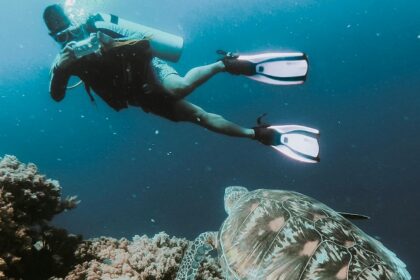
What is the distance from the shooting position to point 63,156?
148ft

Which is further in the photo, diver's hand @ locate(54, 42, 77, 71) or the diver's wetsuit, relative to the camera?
the diver's wetsuit

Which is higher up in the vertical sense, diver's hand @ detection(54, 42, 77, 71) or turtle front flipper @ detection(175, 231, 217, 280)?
diver's hand @ detection(54, 42, 77, 71)

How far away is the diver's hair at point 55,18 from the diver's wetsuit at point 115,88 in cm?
38

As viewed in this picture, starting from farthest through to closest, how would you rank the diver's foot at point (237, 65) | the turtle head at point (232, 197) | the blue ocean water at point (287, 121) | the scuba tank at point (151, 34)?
1. the blue ocean water at point (287, 121)
2. the diver's foot at point (237, 65)
3. the scuba tank at point (151, 34)
4. the turtle head at point (232, 197)

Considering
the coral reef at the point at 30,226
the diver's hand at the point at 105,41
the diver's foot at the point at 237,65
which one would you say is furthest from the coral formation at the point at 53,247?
the diver's foot at the point at 237,65

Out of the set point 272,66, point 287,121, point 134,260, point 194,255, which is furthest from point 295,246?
point 287,121

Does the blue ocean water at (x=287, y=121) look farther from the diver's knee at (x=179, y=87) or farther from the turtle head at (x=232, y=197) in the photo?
the turtle head at (x=232, y=197)

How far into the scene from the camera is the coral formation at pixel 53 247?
11.5 ft

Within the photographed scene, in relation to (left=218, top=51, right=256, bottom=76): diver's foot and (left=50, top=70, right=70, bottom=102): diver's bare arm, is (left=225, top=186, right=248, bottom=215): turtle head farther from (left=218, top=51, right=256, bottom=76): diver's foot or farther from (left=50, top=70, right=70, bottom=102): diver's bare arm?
(left=50, top=70, right=70, bottom=102): diver's bare arm

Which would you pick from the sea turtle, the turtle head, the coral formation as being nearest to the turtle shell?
the sea turtle

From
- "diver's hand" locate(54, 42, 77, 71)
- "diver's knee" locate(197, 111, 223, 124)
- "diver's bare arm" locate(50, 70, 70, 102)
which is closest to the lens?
"diver's hand" locate(54, 42, 77, 71)

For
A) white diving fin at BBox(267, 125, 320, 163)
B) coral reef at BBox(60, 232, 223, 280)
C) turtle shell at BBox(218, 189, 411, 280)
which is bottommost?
coral reef at BBox(60, 232, 223, 280)

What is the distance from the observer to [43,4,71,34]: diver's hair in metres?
4.89

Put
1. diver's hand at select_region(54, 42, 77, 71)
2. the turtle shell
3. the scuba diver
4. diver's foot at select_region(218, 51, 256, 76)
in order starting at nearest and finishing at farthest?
the turtle shell → diver's hand at select_region(54, 42, 77, 71) → the scuba diver → diver's foot at select_region(218, 51, 256, 76)
